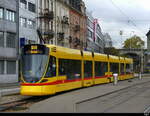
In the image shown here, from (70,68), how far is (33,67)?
458 centimetres

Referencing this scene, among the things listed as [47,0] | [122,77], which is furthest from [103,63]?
[47,0]

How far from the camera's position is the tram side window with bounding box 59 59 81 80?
21266 mm

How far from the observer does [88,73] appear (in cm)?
2773

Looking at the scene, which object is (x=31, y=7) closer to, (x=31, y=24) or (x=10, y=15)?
(x=31, y=24)

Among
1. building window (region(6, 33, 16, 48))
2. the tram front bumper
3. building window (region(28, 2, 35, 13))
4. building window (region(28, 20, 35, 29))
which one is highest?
building window (region(28, 2, 35, 13))

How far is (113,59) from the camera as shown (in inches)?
1494

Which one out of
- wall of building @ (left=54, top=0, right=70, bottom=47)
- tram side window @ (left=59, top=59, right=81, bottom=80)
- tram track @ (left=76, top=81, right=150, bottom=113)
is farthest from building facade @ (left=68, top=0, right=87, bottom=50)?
tram track @ (left=76, top=81, right=150, bottom=113)

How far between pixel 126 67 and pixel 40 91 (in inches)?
1128

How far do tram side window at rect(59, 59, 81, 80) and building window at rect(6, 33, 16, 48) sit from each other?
2090cm

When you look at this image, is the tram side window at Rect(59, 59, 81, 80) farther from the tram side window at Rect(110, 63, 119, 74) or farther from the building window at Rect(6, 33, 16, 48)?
the building window at Rect(6, 33, 16, 48)

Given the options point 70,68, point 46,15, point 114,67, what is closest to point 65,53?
point 70,68

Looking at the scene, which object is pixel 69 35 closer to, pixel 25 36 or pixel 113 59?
pixel 25 36

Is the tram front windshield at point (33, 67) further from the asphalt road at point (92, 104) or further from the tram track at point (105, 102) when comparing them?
the tram track at point (105, 102)

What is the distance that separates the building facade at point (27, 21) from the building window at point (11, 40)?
1.13m
